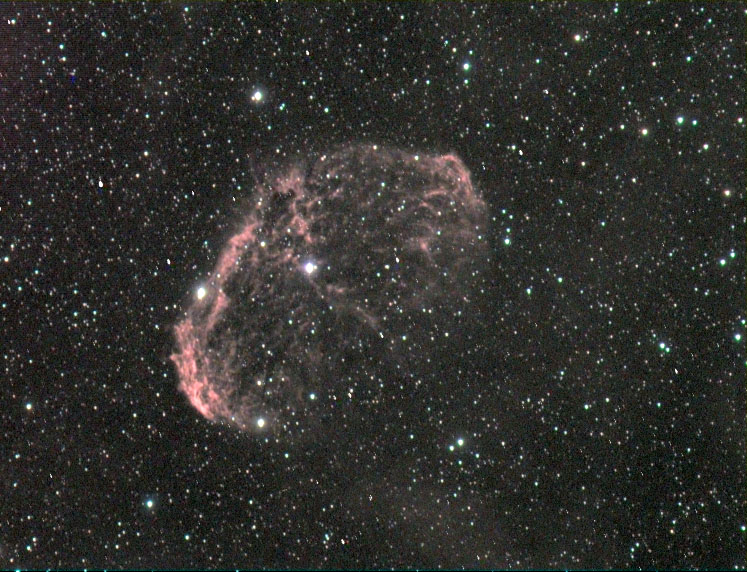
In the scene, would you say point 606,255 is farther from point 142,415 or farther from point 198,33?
point 142,415

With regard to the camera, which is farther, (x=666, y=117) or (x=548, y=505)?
(x=548, y=505)

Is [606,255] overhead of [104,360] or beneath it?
beneath

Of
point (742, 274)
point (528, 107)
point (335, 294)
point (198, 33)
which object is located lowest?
point (742, 274)

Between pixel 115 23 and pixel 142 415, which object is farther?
pixel 142 415

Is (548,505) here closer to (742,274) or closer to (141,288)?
(742,274)

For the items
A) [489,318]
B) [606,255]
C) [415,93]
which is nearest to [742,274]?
[606,255]

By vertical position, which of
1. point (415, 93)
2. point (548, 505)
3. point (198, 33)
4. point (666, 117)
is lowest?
point (548, 505)

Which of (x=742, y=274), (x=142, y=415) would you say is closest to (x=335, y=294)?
(x=142, y=415)

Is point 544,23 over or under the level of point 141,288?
over

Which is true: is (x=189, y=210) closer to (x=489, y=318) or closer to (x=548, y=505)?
(x=489, y=318)
